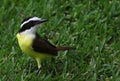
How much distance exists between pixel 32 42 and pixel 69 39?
103 cm

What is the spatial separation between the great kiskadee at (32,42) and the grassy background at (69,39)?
0.30 metres

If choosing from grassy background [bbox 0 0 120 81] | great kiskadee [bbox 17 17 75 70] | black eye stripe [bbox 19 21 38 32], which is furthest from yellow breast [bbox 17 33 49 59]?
grassy background [bbox 0 0 120 81]

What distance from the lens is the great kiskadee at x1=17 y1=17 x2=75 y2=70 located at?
5617 mm

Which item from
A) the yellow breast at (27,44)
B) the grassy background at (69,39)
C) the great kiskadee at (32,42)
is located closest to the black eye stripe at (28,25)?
the great kiskadee at (32,42)

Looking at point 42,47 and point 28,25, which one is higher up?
point 28,25

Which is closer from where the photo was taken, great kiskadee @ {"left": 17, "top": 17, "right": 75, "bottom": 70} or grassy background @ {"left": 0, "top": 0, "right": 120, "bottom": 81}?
great kiskadee @ {"left": 17, "top": 17, "right": 75, "bottom": 70}

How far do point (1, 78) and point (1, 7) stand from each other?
1.98 metres

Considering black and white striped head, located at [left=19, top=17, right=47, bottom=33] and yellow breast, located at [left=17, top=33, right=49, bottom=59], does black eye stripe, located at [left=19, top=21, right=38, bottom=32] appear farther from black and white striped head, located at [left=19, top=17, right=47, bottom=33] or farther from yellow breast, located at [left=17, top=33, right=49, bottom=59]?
yellow breast, located at [left=17, top=33, right=49, bottom=59]

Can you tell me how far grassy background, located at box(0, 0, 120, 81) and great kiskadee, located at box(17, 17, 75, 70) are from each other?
0.99 feet

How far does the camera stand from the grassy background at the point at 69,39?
5879mm

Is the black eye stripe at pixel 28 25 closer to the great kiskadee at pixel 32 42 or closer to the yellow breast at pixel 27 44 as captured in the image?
the great kiskadee at pixel 32 42

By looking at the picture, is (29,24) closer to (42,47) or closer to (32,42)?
(32,42)

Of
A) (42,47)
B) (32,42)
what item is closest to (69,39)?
(42,47)

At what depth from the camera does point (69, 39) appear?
6.54 meters
